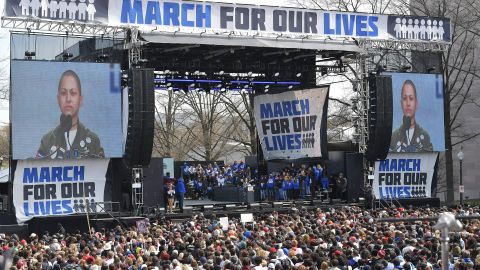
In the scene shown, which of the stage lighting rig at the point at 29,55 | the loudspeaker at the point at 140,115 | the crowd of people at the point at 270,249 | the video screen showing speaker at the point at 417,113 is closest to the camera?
the crowd of people at the point at 270,249

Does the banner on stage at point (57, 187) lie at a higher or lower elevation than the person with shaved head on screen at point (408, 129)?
lower

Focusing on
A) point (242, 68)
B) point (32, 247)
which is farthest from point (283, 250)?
point (242, 68)

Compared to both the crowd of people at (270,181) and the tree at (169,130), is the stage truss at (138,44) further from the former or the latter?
the tree at (169,130)

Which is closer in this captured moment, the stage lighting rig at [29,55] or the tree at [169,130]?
the stage lighting rig at [29,55]

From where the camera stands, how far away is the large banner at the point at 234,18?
2803 centimetres

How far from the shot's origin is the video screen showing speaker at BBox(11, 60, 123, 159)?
27922mm

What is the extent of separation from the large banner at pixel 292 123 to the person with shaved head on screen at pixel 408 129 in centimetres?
Result: 298

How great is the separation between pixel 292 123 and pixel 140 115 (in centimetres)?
915

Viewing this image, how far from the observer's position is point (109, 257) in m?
16.0

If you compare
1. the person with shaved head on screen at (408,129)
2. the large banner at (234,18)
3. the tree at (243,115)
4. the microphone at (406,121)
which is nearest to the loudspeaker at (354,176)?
the person with shaved head on screen at (408,129)

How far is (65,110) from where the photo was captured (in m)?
28.5

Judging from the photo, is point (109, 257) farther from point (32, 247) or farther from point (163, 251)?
point (32, 247)

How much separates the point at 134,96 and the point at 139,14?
2910 mm

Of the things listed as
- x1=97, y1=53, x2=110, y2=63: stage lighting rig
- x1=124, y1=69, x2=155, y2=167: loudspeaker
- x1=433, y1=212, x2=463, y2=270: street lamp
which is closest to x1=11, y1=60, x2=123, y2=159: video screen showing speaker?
x1=97, y1=53, x2=110, y2=63: stage lighting rig
